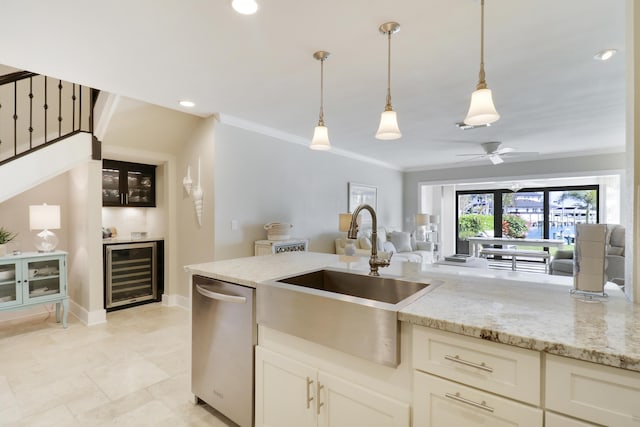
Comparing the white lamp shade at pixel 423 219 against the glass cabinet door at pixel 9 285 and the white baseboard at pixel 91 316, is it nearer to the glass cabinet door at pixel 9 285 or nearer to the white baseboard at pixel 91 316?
the white baseboard at pixel 91 316

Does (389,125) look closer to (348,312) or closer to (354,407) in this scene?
(348,312)

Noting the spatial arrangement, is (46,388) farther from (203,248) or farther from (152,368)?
(203,248)

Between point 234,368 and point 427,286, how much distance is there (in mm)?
1168

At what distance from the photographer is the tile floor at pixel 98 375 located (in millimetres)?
1959

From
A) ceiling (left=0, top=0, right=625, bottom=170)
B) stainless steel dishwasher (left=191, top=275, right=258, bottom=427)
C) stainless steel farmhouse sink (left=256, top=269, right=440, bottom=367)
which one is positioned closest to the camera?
stainless steel farmhouse sink (left=256, top=269, right=440, bottom=367)

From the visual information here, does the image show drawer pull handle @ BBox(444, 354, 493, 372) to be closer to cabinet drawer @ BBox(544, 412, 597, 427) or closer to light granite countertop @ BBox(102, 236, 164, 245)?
cabinet drawer @ BBox(544, 412, 597, 427)

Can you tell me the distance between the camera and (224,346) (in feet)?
5.89

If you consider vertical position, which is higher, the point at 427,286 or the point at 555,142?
the point at 555,142

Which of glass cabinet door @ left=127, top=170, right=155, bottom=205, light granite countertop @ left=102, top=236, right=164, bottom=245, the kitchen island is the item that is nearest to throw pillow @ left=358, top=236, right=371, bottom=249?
light granite countertop @ left=102, top=236, right=164, bottom=245

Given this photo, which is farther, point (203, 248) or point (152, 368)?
point (203, 248)

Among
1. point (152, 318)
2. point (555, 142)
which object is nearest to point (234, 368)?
point (152, 318)

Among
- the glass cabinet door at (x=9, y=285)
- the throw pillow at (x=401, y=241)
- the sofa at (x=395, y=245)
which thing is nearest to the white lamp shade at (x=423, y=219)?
the sofa at (x=395, y=245)

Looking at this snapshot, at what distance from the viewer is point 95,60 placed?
2.32 metres

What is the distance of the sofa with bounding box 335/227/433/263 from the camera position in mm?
5262
